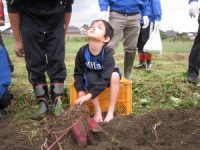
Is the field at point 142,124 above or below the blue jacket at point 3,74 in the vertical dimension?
below

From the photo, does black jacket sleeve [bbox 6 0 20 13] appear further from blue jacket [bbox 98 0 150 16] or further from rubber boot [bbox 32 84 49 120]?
blue jacket [bbox 98 0 150 16]

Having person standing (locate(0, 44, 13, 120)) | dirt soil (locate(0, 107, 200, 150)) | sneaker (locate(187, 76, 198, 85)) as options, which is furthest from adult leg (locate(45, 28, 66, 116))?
sneaker (locate(187, 76, 198, 85))

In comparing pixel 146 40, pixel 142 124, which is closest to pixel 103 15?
pixel 142 124

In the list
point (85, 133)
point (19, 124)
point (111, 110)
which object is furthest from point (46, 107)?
point (85, 133)

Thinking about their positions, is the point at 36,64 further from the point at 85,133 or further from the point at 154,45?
the point at 154,45

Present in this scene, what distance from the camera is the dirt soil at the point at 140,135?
3.26 m

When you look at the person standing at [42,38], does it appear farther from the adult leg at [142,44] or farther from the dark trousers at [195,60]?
the adult leg at [142,44]

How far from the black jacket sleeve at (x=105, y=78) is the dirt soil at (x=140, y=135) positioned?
33 centimetres

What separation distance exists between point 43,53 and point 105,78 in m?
0.67

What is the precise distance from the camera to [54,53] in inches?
167

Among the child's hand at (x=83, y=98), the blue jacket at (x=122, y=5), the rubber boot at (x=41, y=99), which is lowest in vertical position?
the rubber boot at (x=41, y=99)

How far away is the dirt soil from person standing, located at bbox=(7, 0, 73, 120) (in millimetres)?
552

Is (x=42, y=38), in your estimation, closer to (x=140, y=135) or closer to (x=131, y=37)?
(x=140, y=135)

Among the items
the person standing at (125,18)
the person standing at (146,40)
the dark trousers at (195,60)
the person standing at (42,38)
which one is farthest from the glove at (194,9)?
the person standing at (42,38)
